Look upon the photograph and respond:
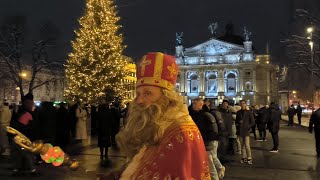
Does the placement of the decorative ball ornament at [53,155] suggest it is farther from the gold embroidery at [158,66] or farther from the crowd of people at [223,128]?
the crowd of people at [223,128]

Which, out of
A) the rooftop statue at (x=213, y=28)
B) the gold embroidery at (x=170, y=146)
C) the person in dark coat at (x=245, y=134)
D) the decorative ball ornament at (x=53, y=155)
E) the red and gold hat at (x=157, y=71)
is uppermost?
the rooftop statue at (x=213, y=28)

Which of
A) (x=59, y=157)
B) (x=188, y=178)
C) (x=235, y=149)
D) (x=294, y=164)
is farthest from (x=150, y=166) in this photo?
(x=235, y=149)

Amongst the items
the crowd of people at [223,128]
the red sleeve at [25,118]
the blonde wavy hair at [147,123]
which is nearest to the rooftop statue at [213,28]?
the crowd of people at [223,128]

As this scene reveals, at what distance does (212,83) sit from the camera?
106 m

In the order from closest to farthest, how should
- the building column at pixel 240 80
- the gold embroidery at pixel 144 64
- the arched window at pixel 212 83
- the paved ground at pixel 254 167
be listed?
the gold embroidery at pixel 144 64 → the paved ground at pixel 254 167 → the building column at pixel 240 80 → the arched window at pixel 212 83

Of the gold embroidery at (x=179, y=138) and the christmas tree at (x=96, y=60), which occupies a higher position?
the christmas tree at (x=96, y=60)

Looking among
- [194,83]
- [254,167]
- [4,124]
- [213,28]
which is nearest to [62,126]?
[4,124]

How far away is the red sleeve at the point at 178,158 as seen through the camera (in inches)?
97.7

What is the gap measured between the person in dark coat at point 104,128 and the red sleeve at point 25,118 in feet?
10.8

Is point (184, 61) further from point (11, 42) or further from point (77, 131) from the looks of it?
point (77, 131)

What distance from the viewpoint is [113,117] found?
13.4m

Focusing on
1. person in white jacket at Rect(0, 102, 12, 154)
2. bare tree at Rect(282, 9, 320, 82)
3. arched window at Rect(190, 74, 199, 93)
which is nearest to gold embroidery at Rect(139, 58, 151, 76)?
person in white jacket at Rect(0, 102, 12, 154)

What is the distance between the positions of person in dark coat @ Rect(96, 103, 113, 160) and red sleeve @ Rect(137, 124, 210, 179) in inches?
398

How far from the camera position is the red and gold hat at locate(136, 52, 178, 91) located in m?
2.82
